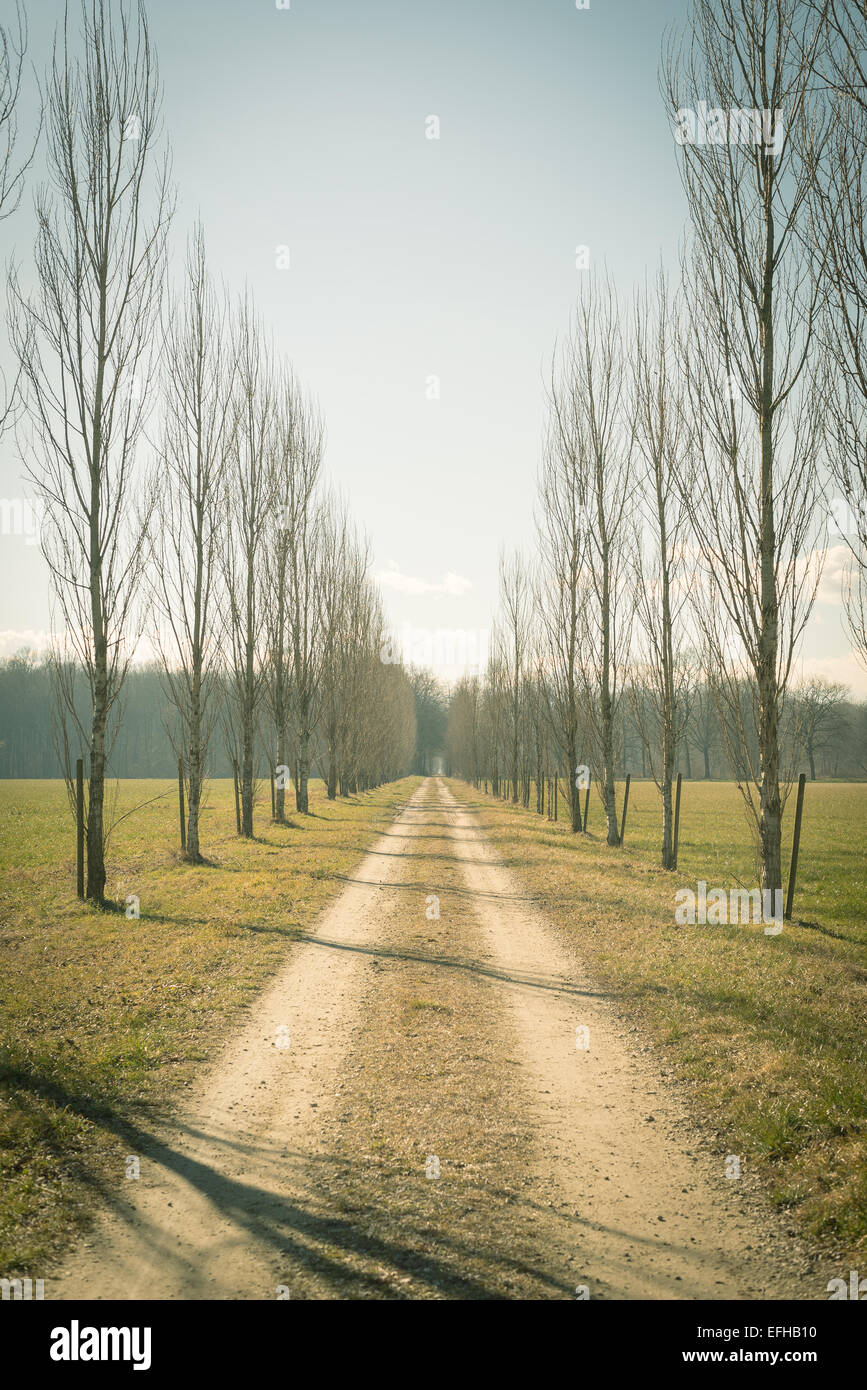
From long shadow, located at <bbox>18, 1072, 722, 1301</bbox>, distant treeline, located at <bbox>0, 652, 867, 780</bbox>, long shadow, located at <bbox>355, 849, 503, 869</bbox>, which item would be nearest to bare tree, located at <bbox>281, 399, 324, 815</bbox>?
long shadow, located at <bbox>355, 849, 503, 869</bbox>

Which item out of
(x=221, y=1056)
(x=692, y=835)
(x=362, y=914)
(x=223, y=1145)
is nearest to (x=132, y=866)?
(x=362, y=914)

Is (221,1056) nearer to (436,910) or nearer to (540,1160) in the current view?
(540,1160)

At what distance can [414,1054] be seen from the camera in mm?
5492

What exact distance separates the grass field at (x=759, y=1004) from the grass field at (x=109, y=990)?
3545 mm

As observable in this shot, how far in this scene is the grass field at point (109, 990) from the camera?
158 inches

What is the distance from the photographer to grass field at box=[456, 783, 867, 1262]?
12.8 ft

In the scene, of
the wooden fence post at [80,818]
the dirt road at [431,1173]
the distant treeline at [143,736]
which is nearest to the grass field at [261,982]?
the dirt road at [431,1173]

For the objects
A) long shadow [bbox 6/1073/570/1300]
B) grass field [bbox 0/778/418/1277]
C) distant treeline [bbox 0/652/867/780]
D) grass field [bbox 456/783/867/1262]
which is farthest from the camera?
distant treeline [bbox 0/652/867/780]

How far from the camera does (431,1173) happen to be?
12.8ft

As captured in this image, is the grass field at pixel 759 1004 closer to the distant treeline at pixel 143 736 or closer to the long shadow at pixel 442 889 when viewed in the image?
the long shadow at pixel 442 889

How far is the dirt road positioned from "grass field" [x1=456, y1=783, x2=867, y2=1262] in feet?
0.92

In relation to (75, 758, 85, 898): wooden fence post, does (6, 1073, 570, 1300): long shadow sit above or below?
below

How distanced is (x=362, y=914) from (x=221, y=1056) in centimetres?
485

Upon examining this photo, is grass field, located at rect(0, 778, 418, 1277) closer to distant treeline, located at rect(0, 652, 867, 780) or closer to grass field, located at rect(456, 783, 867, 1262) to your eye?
grass field, located at rect(456, 783, 867, 1262)
